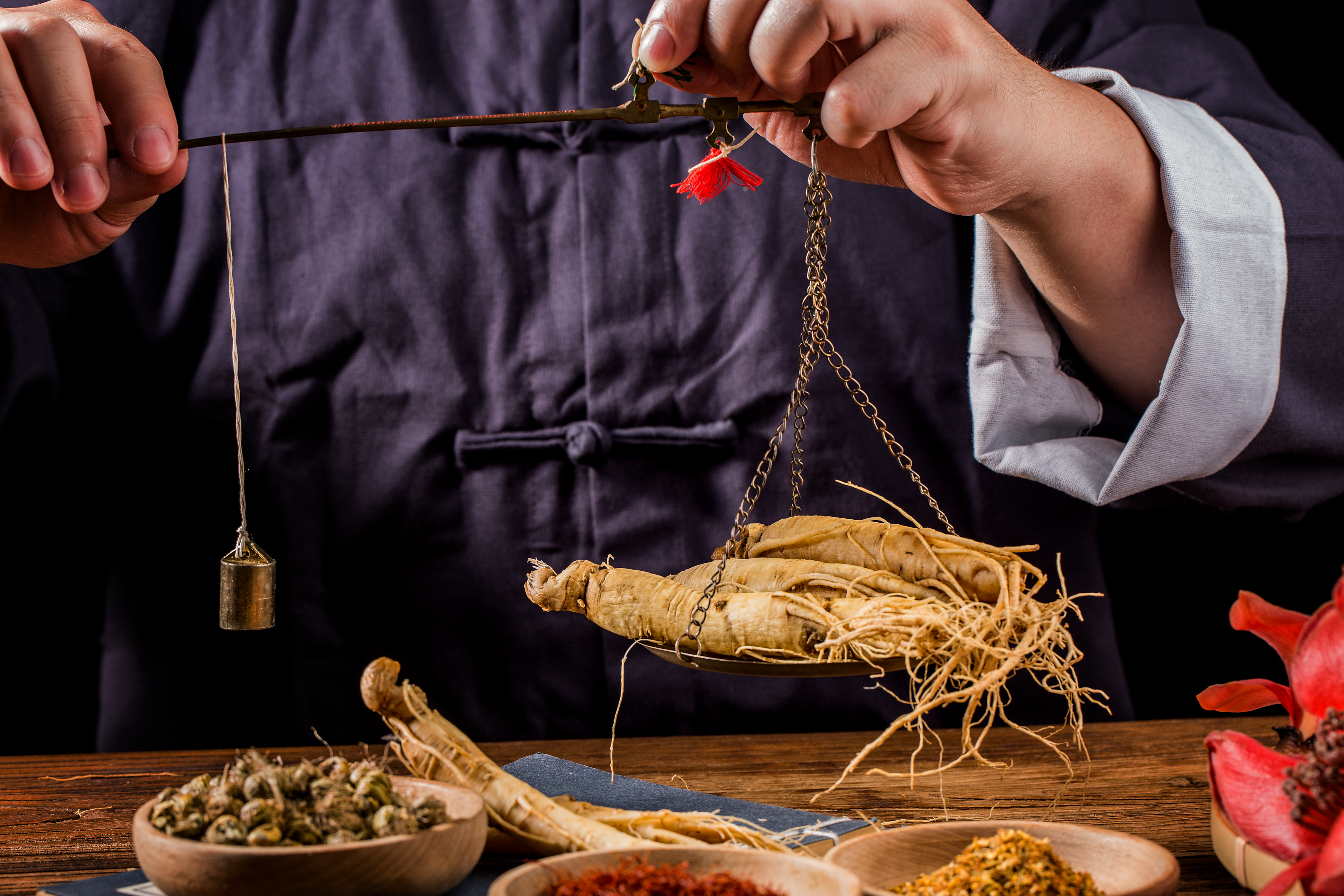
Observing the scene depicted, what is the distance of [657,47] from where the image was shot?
0.96 metres

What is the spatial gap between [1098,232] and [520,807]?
0.97 metres

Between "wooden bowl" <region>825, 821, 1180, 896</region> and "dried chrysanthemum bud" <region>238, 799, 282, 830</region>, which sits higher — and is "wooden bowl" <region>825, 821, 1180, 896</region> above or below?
below

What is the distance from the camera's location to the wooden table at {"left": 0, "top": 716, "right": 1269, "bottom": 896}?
985mm

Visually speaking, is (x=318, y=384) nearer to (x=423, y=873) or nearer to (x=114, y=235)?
(x=114, y=235)

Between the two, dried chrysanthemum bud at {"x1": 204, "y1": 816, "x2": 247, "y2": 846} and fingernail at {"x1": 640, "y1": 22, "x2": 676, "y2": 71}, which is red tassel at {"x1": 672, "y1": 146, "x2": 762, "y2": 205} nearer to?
fingernail at {"x1": 640, "y1": 22, "x2": 676, "y2": 71}

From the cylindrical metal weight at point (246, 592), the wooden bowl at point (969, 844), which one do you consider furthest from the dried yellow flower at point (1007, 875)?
the cylindrical metal weight at point (246, 592)

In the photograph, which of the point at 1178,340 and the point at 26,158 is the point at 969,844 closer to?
the point at 1178,340

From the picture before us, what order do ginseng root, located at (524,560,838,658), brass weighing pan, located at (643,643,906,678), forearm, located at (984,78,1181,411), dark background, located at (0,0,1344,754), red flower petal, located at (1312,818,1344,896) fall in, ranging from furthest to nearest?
dark background, located at (0,0,1344,754) → forearm, located at (984,78,1181,411) → ginseng root, located at (524,560,838,658) → brass weighing pan, located at (643,643,906,678) → red flower petal, located at (1312,818,1344,896)

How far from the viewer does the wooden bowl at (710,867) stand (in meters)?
0.72

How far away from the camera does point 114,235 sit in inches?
49.6

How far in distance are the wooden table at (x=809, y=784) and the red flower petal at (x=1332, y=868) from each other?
1.02ft

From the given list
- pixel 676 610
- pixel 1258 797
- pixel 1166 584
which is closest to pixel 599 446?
pixel 676 610

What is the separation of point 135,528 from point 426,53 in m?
0.99

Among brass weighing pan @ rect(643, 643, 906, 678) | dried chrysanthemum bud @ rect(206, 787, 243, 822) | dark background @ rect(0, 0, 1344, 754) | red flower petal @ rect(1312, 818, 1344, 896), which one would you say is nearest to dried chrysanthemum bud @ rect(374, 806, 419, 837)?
dried chrysanthemum bud @ rect(206, 787, 243, 822)
